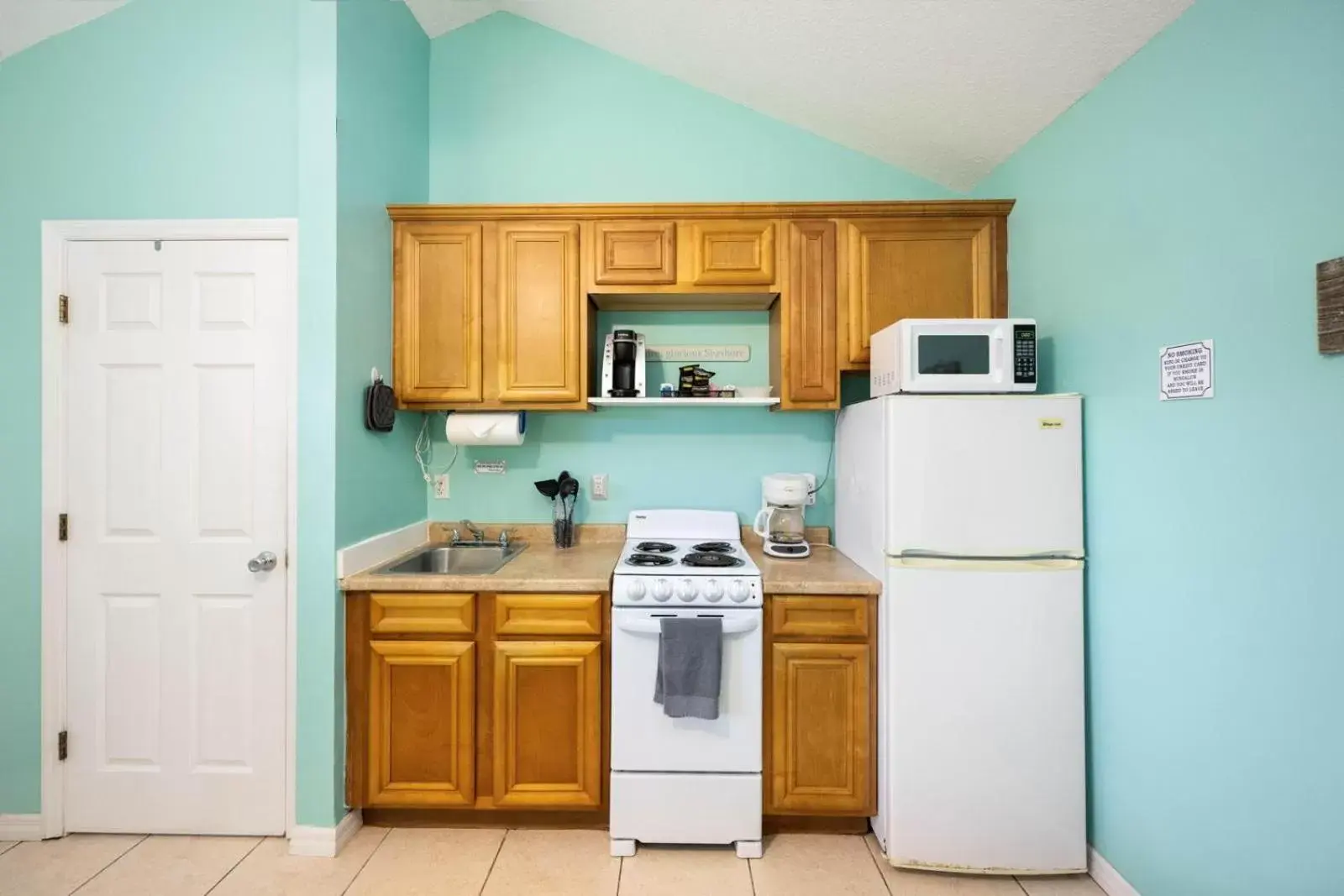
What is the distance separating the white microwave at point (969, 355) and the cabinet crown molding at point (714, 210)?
2.11 ft

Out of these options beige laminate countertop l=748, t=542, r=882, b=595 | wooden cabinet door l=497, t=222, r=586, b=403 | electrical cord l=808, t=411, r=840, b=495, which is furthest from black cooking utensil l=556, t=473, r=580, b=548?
electrical cord l=808, t=411, r=840, b=495

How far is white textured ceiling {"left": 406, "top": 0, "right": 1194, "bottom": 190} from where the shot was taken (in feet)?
5.61

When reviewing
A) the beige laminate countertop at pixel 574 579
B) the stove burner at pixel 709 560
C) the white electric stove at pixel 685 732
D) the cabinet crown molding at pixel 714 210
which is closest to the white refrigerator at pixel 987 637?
the beige laminate countertop at pixel 574 579

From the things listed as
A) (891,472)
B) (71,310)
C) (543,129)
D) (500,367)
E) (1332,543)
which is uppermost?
(543,129)

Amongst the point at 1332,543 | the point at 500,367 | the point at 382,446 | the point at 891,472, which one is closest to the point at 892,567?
the point at 891,472

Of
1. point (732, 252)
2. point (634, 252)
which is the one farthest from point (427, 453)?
point (732, 252)

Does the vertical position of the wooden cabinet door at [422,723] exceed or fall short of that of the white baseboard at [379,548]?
it falls short

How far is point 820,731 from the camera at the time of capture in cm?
195

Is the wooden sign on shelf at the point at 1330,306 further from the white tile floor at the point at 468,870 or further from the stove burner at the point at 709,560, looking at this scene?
the white tile floor at the point at 468,870

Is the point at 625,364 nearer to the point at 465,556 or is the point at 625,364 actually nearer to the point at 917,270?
the point at 465,556

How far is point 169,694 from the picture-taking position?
2.03 meters

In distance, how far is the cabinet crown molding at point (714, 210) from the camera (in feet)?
7.33

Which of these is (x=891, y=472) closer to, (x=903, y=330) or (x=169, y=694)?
→ (x=903, y=330)

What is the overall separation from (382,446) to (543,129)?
1.71 meters
